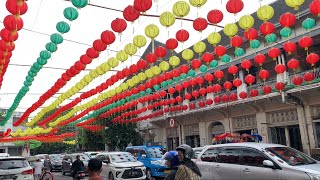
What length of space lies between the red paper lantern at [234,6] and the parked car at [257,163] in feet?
13.5

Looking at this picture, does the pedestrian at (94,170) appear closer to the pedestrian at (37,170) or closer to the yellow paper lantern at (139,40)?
the yellow paper lantern at (139,40)

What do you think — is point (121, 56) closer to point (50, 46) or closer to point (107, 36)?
point (107, 36)

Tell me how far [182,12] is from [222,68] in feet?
48.4

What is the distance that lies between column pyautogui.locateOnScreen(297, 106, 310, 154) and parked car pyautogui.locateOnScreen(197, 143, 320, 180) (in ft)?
35.7

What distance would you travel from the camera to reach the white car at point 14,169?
36.5ft

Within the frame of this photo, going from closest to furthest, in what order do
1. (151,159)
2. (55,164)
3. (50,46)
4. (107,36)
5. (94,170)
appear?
(94,170) < (107,36) < (50,46) < (151,159) < (55,164)

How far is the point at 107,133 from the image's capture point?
34812mm

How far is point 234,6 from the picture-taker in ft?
31.6

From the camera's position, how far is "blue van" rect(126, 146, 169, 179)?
16578 millimetres

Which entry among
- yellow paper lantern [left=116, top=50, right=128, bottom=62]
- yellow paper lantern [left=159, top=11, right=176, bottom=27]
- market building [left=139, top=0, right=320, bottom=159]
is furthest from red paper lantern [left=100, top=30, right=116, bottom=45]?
market building [left=139, top=0, right=320, bottom=159]

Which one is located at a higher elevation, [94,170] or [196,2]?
[196,2]

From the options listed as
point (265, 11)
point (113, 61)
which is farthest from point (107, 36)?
point (265, 11)

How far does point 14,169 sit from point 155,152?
8.44 meters

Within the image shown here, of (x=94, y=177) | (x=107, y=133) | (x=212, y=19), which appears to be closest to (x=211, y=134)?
(x=107, y=133)
